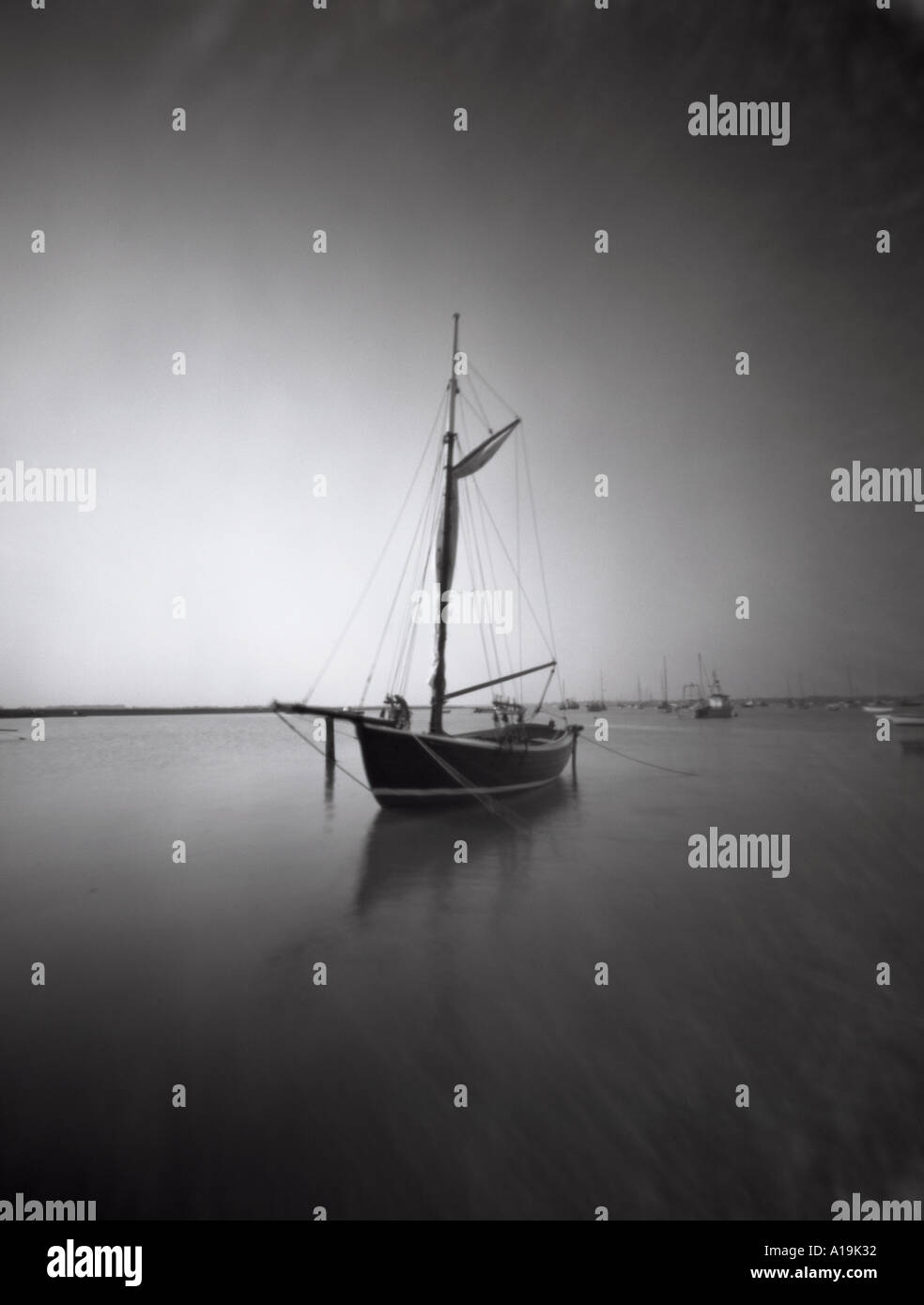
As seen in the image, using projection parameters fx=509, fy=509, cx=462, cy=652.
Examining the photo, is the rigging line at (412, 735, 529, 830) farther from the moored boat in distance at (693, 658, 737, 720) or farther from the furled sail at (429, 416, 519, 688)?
the moored boat in distance at (693, 658, 737, 720)

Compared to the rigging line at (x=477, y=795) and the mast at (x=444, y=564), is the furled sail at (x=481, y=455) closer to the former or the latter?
the mast at (x=444, y=564)

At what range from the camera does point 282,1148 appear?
14.1ft

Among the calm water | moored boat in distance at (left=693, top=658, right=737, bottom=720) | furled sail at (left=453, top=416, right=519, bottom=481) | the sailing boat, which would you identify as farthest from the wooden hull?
moored boat in distance at (left=693, top=658, right=737, bottom=720)

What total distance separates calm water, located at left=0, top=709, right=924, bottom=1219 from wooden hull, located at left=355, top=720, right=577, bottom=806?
11.2ft

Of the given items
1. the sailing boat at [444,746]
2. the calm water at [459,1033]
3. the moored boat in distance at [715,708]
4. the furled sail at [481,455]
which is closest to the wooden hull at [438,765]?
the sailing boat at [444,746]

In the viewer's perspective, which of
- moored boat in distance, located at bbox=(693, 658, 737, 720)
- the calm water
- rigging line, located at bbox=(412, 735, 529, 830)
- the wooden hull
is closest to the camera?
the calm water

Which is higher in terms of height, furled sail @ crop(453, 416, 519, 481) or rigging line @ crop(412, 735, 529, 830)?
furled sail @ crop(453, 416, 519, 481)

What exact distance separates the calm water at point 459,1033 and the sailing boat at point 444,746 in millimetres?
3454

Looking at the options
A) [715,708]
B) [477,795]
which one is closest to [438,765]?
[477,795]

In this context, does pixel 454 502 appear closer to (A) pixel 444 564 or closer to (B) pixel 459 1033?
(A) pixel 444 564

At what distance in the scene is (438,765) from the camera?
17.5m

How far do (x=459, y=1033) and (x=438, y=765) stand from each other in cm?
1158

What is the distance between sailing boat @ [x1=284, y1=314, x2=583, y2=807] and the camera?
1678 centimetres

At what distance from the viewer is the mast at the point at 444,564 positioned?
18172mm
